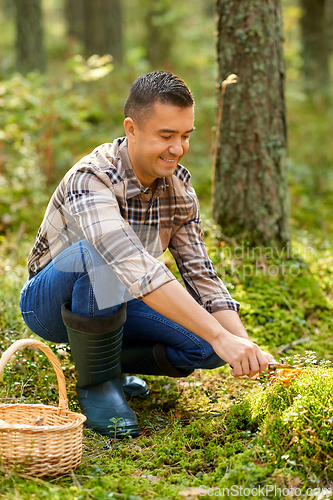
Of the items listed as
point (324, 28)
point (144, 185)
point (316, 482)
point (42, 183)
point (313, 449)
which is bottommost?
point (316, 482)

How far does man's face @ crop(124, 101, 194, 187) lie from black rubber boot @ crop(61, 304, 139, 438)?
2.35 ft

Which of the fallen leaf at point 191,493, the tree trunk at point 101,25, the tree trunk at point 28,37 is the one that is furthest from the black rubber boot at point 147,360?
the tree trunk at point 101,25

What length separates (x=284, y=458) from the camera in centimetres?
178

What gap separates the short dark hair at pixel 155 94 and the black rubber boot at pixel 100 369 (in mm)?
953

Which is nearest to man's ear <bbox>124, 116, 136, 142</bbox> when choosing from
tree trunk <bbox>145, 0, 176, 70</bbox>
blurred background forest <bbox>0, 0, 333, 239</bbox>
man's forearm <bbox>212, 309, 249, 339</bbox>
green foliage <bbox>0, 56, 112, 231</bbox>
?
man's forearm <bbox>212, 309, 249, 339</bbox>

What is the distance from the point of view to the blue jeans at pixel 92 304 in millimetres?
2162

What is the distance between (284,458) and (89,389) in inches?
40.1

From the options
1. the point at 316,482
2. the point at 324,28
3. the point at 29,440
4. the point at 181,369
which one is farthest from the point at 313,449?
the point at 324,28

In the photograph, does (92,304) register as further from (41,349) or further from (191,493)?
(191,493)

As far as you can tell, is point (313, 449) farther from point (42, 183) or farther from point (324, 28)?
point (324, 28)

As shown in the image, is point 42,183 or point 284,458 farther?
point 42,183

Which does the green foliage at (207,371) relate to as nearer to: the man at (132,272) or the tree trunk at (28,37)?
the man at (132,272)

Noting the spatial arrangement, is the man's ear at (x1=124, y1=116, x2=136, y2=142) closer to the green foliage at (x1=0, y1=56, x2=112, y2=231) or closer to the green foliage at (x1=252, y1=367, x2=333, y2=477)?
the green foliage at (x1=252, y1=367, x2=333, y2=477)

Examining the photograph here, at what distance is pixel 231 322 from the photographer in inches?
91.4
